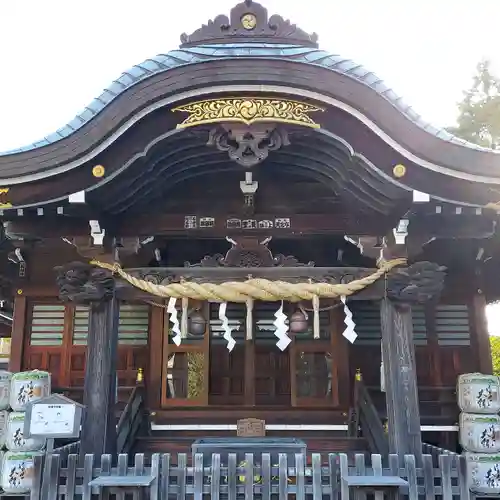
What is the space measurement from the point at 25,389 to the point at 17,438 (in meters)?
0.56

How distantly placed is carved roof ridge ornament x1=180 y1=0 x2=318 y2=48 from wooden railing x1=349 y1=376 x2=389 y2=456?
4.91m

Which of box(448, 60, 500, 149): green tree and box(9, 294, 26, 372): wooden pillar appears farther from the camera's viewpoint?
box(448, 60, 500, 149): green tree

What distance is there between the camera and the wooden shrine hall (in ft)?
19.3

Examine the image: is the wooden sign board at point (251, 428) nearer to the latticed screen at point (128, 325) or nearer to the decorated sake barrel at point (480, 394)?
the latticed screen at point (128, 325)

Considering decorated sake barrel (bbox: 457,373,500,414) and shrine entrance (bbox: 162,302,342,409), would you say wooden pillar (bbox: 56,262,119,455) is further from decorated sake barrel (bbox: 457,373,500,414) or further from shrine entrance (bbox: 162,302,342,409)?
decorated sake barrel (bbox: 457,373,500,414)

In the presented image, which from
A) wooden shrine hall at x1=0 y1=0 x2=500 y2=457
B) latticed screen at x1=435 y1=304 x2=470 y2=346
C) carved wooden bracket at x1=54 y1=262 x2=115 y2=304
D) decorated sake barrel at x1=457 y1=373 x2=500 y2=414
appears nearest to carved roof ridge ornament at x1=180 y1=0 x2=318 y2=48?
wooden shrine hall at x1=0 y1=0 x2=500 y2=457

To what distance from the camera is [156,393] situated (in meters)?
8.21

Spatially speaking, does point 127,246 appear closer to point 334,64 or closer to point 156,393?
point 156,393

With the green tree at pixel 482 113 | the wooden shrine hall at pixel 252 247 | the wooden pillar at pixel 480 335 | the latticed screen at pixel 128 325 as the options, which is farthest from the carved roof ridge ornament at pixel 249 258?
Answer: the green tree at pixel 482 113

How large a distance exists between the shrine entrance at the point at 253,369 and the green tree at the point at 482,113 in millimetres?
11839

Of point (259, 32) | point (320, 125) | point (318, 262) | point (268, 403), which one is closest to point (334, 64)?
point (320, 125)

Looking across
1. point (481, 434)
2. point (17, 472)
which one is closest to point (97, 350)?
point (17, 472)

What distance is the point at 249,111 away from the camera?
18.9 feet

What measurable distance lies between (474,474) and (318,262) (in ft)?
10.9
